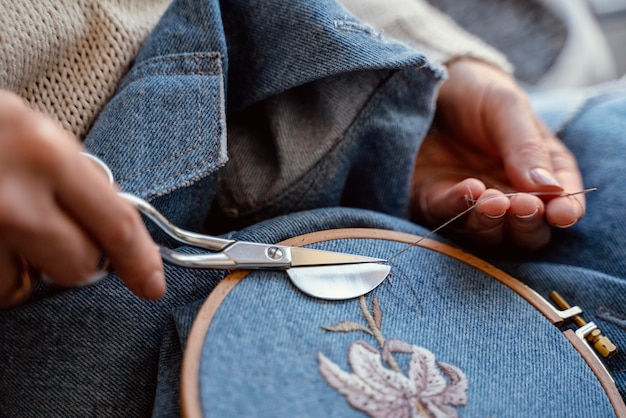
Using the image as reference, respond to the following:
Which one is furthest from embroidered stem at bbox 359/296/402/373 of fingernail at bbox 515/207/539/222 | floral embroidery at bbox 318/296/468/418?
fingernail at bbox 515/207/539/222

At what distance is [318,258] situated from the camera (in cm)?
48

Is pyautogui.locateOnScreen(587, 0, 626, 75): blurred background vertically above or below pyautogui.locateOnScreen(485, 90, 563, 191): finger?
above

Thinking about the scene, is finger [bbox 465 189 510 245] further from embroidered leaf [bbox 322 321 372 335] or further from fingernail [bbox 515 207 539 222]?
embroidered leaf [bbox 322 321 372 335]

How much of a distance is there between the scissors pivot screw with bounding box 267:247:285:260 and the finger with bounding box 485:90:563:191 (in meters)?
0.33

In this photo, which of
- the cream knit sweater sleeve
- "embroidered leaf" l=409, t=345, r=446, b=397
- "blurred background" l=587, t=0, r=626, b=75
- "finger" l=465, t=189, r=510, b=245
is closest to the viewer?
"embroidered leaf" l=409, t=345, r=446, b=397

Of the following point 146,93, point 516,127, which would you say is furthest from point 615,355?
point 146,93

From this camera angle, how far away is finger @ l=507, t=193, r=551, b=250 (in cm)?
58

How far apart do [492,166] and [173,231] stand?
20.2 inches

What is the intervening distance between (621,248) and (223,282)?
0.46 m

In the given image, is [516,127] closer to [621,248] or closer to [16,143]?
[621,248]

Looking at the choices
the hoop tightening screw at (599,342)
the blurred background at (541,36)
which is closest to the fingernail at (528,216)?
the hoop tightening screw at (599,342)

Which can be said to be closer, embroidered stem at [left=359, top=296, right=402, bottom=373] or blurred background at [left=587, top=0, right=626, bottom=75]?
embroidered stem at [left=359, top=296, right=402, bottom=373]

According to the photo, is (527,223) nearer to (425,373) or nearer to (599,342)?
(599,342)

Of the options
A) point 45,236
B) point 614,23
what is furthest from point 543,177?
point 614,23
